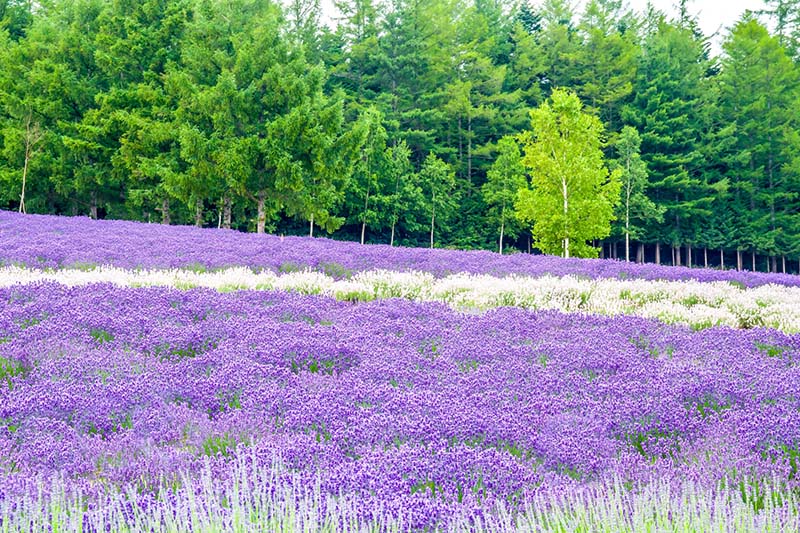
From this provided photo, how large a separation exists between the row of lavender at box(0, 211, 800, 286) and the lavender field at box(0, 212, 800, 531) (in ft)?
17.4

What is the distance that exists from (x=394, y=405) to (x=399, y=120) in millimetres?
46200

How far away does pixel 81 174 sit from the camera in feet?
106

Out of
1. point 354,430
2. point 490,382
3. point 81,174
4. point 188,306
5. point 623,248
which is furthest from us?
point 623,248

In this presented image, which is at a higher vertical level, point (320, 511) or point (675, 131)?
point (675, 131)

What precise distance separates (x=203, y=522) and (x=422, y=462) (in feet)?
3.65

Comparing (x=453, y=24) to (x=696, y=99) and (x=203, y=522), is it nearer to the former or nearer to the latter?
(x=696, y=99)

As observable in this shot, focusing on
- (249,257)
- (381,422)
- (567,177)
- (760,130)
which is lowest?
(381,422)

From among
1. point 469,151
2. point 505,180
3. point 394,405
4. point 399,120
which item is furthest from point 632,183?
point 394,405

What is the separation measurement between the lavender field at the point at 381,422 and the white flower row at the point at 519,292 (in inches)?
89.6

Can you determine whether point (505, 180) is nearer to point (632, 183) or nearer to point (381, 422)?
point (632, 183)

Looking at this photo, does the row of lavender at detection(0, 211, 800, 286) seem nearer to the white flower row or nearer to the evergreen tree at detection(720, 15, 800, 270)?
the white flower row

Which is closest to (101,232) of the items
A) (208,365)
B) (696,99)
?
(208,365)

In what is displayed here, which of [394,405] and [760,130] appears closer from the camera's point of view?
[394,405]

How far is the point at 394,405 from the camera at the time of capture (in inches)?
157
